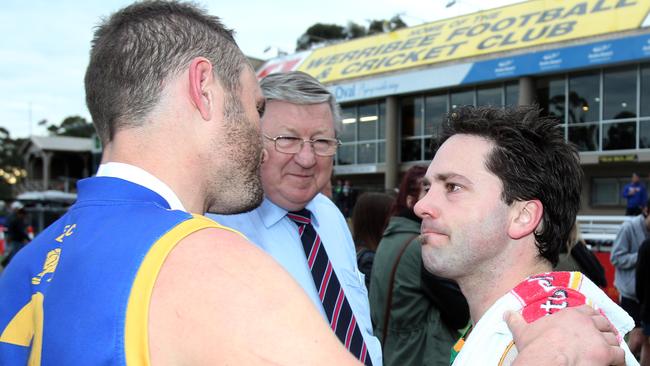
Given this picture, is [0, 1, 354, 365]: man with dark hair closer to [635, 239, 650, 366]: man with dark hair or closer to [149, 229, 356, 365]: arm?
[149, 229, 356, 365]: arm

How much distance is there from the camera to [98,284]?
39.7 inches

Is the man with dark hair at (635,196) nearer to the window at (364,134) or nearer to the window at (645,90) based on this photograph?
the window at (645,90)

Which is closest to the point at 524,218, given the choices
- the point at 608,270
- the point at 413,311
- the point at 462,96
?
the point at 413,311

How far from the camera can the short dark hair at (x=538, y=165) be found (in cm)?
188

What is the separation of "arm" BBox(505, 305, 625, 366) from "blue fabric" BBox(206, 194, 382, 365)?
→ 1081 mm

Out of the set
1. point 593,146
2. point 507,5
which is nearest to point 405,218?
point 593,146

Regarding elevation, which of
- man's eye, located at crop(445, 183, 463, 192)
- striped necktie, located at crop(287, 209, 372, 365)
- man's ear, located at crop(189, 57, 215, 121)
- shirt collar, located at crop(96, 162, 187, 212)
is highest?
man's ear, located at crop(189, 57, 215, 121)

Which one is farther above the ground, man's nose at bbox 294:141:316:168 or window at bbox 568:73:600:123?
window at bbox 568:73:600:123

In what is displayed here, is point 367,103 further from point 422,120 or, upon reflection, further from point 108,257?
point 108,257

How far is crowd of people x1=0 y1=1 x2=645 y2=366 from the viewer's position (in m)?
0.98

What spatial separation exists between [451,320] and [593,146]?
60.1 feet

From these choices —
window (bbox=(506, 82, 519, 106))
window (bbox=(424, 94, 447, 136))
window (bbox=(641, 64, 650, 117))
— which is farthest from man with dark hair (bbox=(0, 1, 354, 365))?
window (bbox=(424, 94, 447, 136))

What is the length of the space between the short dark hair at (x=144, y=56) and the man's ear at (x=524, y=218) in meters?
1.08

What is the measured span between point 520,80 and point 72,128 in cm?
7259
